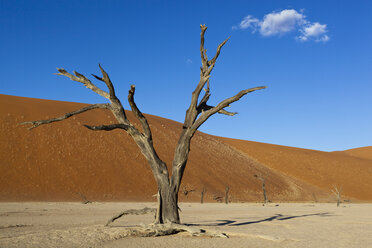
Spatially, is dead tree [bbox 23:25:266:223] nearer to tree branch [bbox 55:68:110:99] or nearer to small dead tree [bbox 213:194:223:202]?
tree branch [bbox 55:68:110:99]

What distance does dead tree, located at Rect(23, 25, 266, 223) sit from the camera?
10445mm

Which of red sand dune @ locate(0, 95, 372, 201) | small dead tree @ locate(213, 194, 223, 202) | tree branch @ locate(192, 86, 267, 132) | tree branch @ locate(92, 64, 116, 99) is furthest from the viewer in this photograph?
small dead tree @ locate(213, 194, 223, 202)

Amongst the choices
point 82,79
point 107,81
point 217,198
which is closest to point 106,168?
point 217,198

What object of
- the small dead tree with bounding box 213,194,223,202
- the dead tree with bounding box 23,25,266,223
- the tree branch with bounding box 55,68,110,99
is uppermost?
the tree branch with bounding box 55,68,110,99

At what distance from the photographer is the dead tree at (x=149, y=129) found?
10445 millimetres

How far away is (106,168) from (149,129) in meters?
33.2

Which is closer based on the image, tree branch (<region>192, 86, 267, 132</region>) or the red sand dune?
tree branch (<region>192, 86, 267, 132</region>)

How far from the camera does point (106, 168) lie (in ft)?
139

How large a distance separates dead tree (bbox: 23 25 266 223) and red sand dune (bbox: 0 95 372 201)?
2563 cm

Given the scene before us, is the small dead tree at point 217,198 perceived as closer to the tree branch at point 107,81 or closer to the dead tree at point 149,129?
the dead tree at point 149,129

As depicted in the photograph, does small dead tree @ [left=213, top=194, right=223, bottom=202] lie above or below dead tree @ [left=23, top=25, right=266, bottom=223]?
below

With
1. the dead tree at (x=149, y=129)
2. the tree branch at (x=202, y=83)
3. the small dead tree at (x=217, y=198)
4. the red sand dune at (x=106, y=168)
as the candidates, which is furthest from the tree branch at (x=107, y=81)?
the small dead tree at (x=217, y=198)

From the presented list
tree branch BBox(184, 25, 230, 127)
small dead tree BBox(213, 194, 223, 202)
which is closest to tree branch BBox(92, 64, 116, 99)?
tree branch BBox(184, 25, 230, 127)

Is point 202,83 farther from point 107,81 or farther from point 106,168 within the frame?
point 106,168
